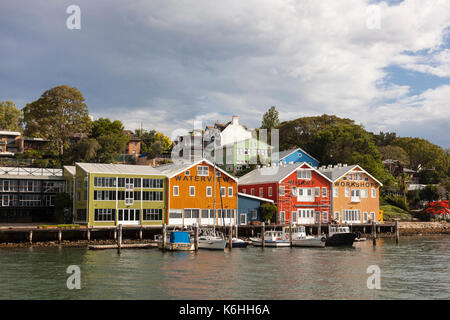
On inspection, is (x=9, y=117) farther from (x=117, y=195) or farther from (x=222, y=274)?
(x=222, y=274)

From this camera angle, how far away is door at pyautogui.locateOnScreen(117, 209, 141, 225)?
59375 mm

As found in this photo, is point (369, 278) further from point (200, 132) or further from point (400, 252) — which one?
point (200, 132)

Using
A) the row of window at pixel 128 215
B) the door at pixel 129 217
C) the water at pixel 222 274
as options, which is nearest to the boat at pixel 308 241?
the water at pixel 222 274

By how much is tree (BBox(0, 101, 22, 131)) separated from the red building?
77.3 meters

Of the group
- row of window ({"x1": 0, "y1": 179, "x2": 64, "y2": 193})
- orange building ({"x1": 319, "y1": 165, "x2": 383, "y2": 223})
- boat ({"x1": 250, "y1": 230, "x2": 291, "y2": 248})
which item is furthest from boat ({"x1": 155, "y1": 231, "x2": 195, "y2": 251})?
orange building ({"x1": 319, "y1": 165, "x2": 383, "y2": 223})

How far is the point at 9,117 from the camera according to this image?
417ft

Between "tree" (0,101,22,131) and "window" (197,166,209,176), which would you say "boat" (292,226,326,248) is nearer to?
"window" (197,166,209,176)

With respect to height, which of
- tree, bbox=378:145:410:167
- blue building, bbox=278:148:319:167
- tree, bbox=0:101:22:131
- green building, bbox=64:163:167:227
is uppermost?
tree, bbox=0:101:22:131

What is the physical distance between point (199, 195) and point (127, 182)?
9.62 meters

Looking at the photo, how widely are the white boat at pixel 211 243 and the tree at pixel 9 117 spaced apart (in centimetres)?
9299

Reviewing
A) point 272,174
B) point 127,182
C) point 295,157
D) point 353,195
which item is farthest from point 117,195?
point 295,157

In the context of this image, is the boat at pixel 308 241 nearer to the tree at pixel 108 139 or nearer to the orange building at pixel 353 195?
the orange building at pixel 353 195
